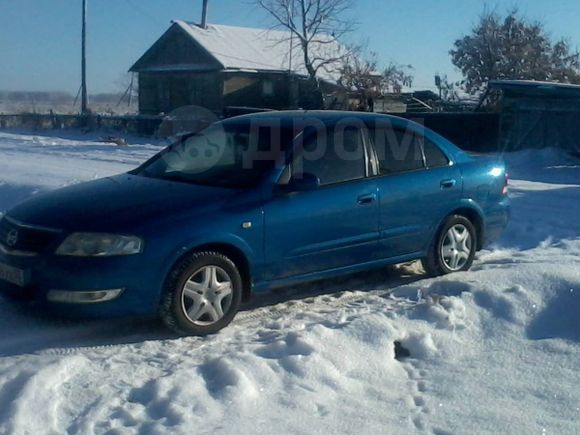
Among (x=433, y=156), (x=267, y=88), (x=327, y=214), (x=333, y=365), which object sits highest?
(x=267, y=88)

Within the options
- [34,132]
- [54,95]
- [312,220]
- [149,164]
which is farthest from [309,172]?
[54,95]

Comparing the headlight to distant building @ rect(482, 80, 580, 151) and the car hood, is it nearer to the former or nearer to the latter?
the car hood

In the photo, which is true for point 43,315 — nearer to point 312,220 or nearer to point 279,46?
point 312,220

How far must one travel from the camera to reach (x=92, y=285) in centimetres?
524

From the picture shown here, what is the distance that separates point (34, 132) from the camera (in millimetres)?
36531

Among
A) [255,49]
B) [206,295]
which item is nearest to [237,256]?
[206,295]

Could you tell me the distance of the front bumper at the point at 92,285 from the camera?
5.24 metres

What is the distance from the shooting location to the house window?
44625 millimetres

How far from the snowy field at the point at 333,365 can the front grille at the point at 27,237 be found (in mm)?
536

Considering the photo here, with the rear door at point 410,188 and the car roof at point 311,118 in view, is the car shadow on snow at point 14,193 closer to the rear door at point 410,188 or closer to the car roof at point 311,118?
the car roof at point 311,118

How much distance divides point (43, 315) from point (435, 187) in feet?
10.6

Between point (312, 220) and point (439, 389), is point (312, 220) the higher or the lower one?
the higher one

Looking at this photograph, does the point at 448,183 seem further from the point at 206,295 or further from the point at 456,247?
the point at 206,295

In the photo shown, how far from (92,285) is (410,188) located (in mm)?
2748
